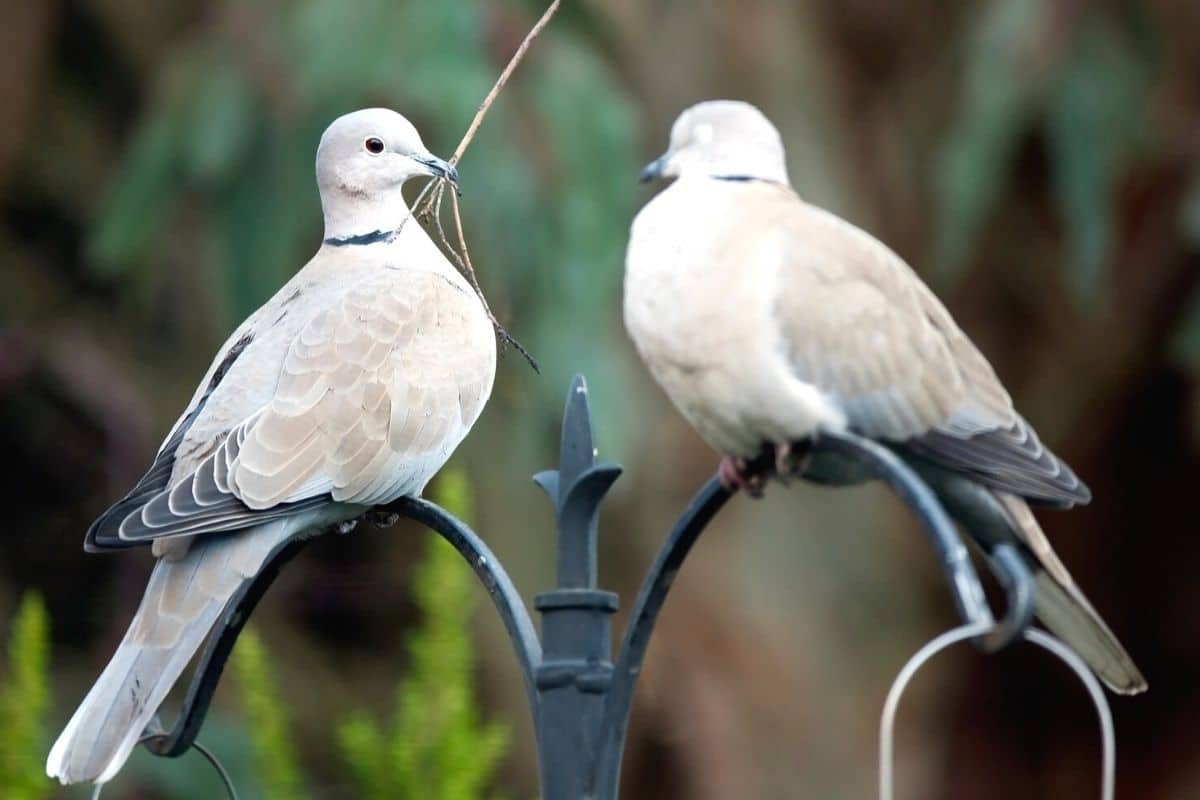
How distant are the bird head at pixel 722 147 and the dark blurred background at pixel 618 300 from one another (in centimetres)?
254

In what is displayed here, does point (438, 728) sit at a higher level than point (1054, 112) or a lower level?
lower

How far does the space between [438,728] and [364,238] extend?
969 mm

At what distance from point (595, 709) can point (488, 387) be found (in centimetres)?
121

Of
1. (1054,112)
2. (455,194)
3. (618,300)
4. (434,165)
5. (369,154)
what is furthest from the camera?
(1054,112)

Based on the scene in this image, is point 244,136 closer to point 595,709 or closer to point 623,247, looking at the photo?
point 623,247

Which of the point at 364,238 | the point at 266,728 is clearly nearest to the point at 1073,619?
the point at 266,728

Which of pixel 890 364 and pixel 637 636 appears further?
pixel 890 364

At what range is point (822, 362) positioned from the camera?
101 inches

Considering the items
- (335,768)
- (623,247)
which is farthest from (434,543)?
(335,768)

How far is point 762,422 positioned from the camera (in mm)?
2516

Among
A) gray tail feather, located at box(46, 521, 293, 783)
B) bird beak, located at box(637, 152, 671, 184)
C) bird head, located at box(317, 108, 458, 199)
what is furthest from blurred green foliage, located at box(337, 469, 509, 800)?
bird beak, located at box(637, 152, 671, 184)

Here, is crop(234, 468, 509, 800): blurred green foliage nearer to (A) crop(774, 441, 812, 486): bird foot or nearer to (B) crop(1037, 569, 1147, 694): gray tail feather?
(A) crop(774, 441, 812, 486): bird foot

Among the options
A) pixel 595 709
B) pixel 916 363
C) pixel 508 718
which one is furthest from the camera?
pixel 508 718

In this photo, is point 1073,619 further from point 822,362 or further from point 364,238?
point 364,238
